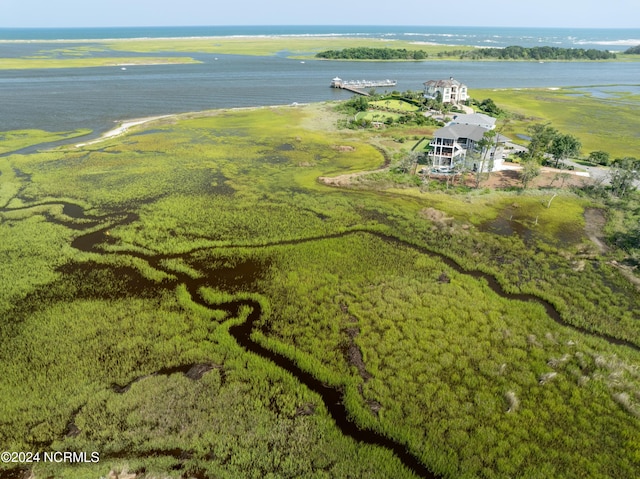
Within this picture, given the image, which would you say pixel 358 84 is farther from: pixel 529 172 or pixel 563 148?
pixel 529 172

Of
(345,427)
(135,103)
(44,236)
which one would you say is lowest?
(345,427)

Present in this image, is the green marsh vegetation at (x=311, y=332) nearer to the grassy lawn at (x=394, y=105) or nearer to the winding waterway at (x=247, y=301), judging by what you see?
the winding waterway at (x=247, y=301)

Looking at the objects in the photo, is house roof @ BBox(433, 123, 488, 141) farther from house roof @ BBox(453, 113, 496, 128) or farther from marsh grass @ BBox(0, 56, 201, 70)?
marsh grass @ BBox(0, 56, 201, 70)

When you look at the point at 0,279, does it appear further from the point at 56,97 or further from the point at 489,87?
the point at 489,87

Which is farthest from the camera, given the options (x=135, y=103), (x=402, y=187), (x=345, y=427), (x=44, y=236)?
(x=135, y=103)

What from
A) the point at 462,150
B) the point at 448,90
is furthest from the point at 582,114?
the point at 462,150

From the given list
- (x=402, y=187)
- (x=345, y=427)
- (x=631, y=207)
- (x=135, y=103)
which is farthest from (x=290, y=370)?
(x=135, y=103)

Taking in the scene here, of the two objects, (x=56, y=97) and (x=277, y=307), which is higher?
(x=56, y=97)
